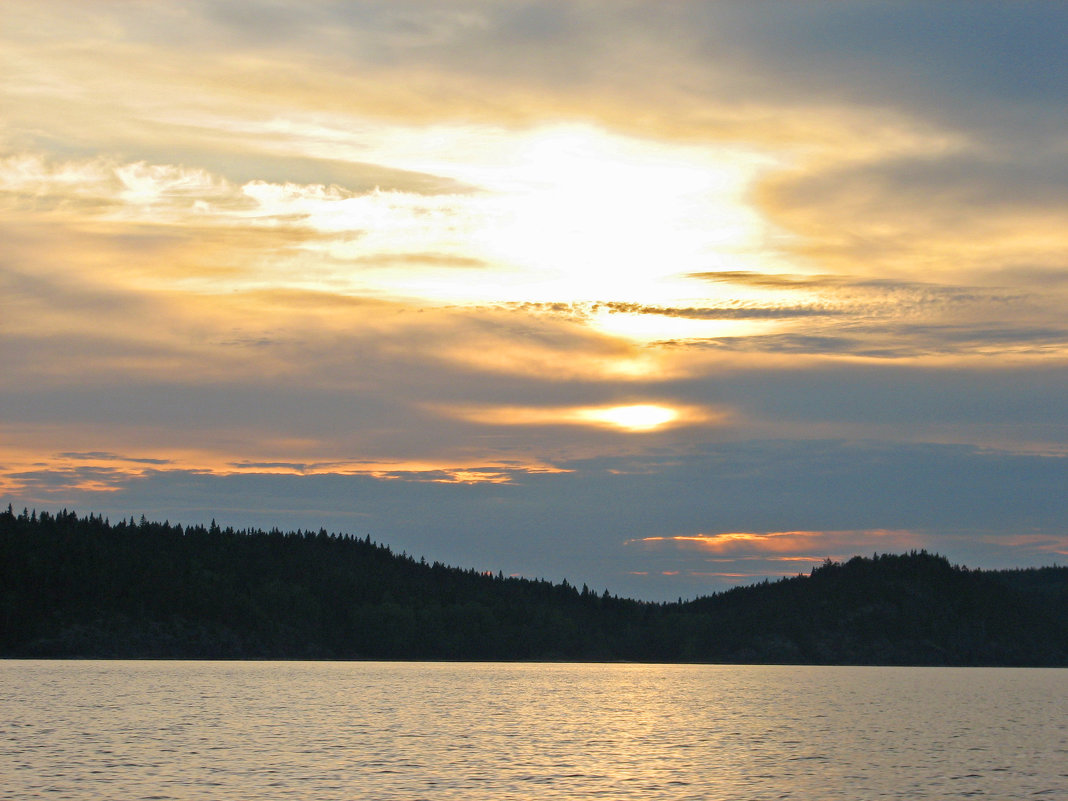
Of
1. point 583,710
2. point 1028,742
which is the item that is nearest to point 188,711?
point 583,710

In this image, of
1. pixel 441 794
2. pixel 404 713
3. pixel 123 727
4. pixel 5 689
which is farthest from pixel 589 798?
pixel 5 689

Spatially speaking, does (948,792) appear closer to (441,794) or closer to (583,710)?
(441,794)

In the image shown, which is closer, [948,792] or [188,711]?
[948,792]

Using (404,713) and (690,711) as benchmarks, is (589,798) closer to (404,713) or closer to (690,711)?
(404,713)

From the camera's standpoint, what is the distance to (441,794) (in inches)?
2867

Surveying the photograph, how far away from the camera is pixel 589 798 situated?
7250cm

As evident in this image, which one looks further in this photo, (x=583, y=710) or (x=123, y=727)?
(x=583, y=710)

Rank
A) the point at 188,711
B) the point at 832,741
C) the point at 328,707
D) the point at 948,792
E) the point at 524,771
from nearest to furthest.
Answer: the point at 948,792 → the point at 524,771 → the point at 832,741 → the point at 188,711 → the point at 328,707

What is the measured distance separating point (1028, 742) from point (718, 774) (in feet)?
155

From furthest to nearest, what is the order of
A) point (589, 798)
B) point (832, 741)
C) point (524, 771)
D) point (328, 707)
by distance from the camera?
point (328, 707), point (832, 741), point (524, 771), point (589, 798)

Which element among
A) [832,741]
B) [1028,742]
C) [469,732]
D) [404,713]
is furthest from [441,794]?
[404,713]

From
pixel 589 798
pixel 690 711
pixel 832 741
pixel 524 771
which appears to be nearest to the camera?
pixel 589 798

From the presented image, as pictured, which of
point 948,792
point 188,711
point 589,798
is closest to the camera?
point 589,798

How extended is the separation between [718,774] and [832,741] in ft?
111
